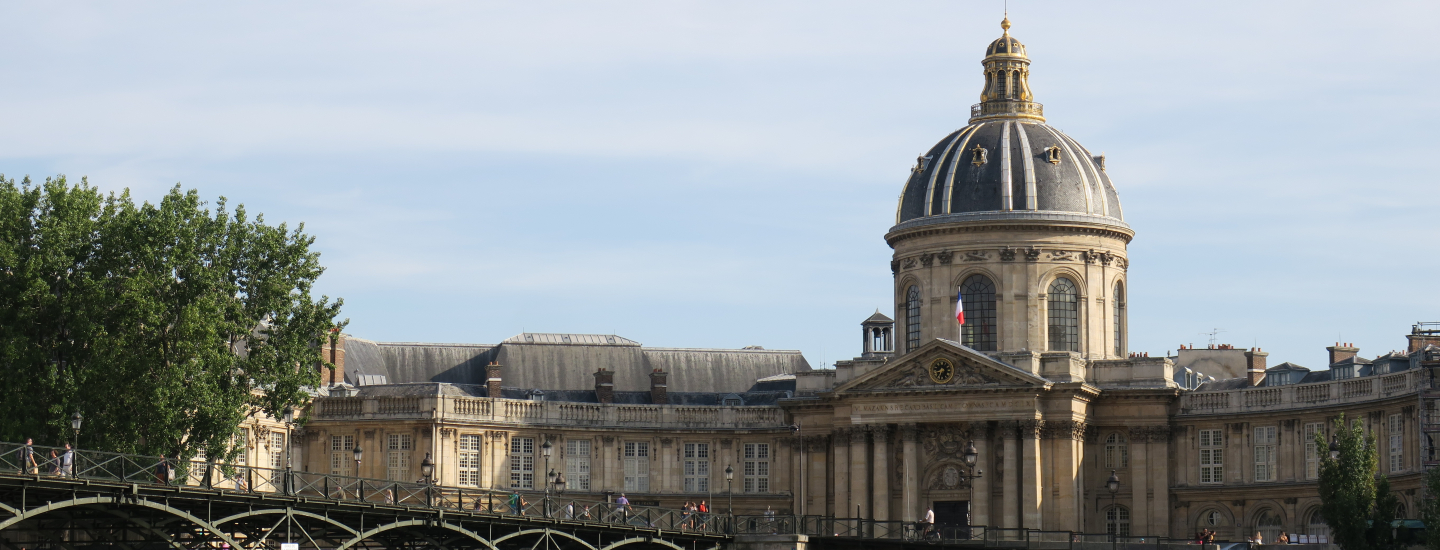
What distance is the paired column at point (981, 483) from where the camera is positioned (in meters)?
104

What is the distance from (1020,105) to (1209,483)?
1999 centimetres

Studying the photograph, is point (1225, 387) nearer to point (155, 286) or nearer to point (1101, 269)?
point (1101, 269)

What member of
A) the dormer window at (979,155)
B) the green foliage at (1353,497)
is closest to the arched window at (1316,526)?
the green foliage at (1353,497)

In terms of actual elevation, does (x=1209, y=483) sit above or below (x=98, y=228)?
below

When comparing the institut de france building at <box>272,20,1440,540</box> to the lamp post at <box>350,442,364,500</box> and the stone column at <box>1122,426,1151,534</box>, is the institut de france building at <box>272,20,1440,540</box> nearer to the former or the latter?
the stone column at <box>1122,426,1151,534</box>

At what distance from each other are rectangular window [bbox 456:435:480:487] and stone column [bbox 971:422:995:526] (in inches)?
851

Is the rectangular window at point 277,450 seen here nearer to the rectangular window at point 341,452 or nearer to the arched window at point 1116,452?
the rectangular window at point 341,452

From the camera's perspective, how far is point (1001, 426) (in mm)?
104000

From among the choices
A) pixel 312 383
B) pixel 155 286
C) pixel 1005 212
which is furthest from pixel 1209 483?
pixel 155 286

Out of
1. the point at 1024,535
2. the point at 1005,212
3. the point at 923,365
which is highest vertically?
the point at 1005,212

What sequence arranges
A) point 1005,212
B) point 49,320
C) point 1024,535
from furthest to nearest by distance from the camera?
point 1005,212, point 1024,535, point 49,320

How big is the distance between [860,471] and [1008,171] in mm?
15021

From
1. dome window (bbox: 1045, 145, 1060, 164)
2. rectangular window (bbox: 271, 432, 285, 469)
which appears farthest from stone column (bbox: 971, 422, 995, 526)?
rectangular window (bbox: 271, 432, 285, 469)

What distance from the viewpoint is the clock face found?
10456 centimetres
